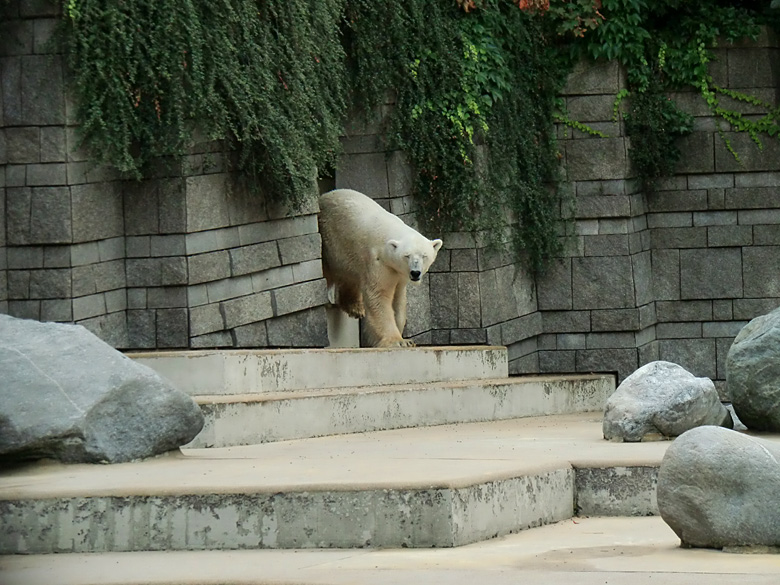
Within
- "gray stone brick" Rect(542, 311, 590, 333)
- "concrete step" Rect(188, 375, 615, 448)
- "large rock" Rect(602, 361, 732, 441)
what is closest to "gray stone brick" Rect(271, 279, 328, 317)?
"concrete step" Rect(188, 375, 615, 448)

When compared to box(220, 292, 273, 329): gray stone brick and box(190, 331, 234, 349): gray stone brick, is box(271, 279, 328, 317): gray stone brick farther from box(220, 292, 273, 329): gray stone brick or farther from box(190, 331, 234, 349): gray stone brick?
box(190, 331, 234, 349): gray stone brick

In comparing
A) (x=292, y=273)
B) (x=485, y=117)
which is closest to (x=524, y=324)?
(x=485, y=117)

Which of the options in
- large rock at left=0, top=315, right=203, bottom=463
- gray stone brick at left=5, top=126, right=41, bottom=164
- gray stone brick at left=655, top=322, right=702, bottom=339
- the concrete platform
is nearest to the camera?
the concrete platform

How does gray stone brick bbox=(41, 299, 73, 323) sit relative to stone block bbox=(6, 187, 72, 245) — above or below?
below

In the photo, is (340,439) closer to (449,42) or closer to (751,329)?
(751,329)

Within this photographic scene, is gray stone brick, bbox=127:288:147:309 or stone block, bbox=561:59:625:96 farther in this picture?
stone block, bbox=561:59:625:96

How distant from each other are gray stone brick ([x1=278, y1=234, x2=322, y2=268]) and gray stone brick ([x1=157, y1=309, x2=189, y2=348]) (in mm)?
997

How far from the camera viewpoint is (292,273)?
27.2 ft

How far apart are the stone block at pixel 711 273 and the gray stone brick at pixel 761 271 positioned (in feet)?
0.20

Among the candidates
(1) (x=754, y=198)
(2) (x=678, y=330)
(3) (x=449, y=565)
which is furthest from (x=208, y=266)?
(1) (x=754, y=198)

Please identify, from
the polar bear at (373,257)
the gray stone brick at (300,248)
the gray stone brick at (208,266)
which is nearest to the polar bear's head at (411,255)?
the polar bear at (373,257)

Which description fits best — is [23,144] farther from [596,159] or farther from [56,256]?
[596,159]

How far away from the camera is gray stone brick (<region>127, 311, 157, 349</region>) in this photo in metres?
7.39

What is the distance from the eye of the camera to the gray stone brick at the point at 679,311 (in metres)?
11.2
